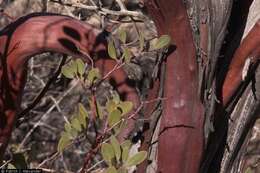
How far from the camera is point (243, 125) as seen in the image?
1.44 m

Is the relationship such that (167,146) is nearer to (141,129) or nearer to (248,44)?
(141,129)

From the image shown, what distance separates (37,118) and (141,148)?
2401mm

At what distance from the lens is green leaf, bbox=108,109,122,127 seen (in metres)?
1.09

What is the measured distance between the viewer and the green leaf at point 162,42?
1160 mm

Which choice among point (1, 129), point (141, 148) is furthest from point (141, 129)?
point (1, 129)

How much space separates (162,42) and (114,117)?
7.2 inches

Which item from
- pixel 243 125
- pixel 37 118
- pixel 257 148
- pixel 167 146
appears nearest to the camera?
pixel 167 146

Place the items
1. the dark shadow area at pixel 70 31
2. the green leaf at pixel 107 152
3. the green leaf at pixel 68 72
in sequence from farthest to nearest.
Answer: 1. the dark shadow area at pixel 70 31
2. the green leaf at pixel 68 72
3. the green leaf at pixel 107 152

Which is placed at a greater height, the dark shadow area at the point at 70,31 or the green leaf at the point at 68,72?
the dark shadow area at the point at 70,31

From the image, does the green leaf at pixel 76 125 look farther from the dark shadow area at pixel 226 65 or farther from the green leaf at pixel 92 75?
the dark shadow area at pixel 226 65

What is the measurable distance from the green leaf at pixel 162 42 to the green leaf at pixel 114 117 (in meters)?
0.16

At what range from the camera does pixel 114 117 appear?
3.58 ft

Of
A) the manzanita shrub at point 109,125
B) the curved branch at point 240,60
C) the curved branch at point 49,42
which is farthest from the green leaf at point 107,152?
the curved branch at point 240,60

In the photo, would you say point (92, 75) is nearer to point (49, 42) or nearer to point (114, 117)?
point (114, 117)
